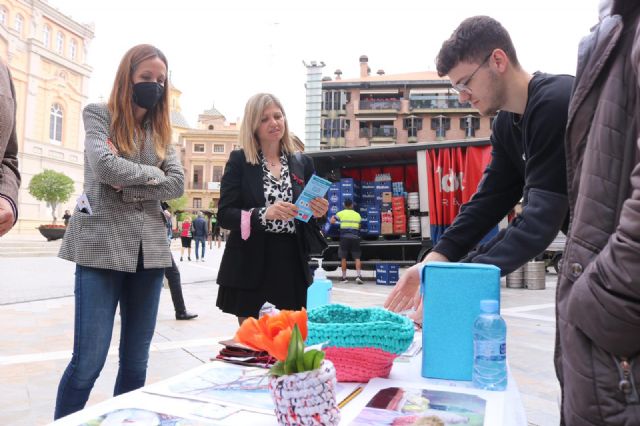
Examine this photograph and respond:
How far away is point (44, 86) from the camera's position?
1511 inches

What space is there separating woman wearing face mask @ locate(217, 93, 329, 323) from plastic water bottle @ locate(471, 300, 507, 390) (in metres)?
1.21

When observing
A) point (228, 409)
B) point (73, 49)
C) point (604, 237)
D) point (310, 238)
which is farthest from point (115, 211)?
point (73, 49)

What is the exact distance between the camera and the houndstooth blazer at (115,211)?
208 cm

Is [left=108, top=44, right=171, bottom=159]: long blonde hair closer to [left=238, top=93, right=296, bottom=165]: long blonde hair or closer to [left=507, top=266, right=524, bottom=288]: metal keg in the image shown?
[left=238, top=93, right=296, bottom=165]: long blonde hair

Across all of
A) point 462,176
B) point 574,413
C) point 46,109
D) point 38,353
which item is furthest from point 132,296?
point 46,109

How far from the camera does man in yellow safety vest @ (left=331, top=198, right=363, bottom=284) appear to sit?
9859mm

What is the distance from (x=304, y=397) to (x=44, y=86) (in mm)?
44171

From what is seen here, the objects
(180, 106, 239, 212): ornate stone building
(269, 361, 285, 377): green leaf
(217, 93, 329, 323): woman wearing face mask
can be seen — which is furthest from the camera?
(180, 106, 239, 212): ornate stone building

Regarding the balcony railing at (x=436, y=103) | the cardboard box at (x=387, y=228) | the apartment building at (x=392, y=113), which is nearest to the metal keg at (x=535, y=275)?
the cardboard box at (x=387, y=228)

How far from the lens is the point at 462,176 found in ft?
30.2

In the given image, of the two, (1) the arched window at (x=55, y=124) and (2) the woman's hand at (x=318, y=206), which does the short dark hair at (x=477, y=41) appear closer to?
(2) the woman's hand at (x=318, y=206)

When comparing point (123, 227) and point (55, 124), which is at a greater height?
point (55, 124)

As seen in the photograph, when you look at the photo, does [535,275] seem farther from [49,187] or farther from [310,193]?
[49,187]

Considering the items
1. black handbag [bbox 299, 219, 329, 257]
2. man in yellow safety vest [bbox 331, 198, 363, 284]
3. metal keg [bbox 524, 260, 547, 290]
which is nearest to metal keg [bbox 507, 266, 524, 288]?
metal keg [bbox 524, 260, 547, 290]
